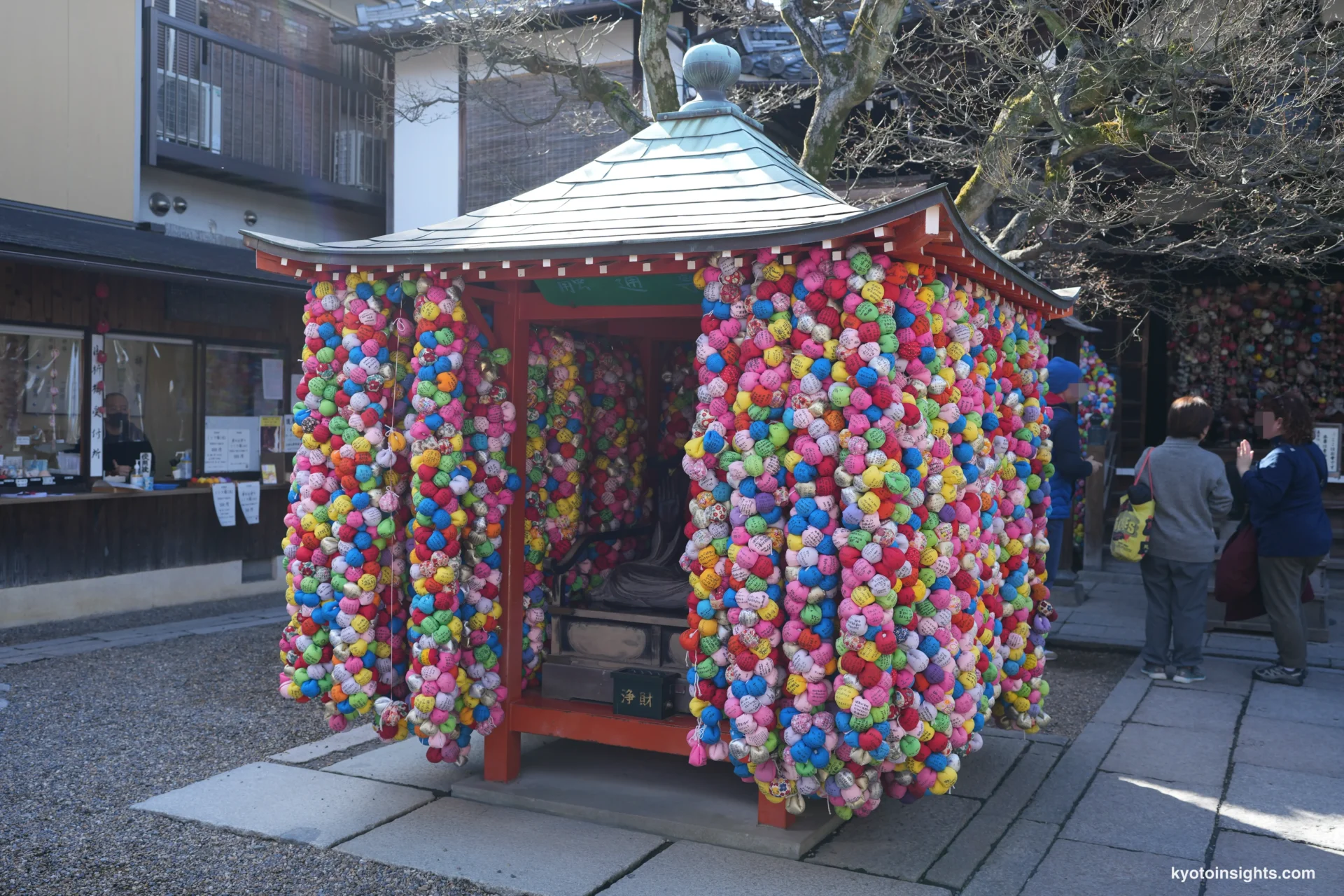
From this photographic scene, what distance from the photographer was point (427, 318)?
15.0ft

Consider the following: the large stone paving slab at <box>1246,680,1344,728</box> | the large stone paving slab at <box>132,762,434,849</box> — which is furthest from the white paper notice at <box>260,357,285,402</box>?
the large stone paving slab at <box>1246,680,1344,728</box>

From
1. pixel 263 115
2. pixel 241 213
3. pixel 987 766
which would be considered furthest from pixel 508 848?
pixel 263 115

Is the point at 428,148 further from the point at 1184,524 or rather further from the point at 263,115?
the point at 1184,524

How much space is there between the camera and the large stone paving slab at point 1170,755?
5297mm

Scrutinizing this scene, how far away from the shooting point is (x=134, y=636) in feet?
28.7

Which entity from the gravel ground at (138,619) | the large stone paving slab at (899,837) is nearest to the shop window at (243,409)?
the gravel ground at (138,619)

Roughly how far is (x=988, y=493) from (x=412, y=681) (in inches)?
103

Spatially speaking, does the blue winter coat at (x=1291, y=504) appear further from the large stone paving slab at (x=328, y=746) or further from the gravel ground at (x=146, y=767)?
the large stone paving slab at (x=328, y=746)

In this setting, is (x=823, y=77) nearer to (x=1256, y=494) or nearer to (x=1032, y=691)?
(x=1256, y=494)

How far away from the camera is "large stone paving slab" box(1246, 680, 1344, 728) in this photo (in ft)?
20.6

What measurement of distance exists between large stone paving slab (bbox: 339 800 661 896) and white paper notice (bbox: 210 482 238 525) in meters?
6.56

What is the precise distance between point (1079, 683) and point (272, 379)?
8.25m

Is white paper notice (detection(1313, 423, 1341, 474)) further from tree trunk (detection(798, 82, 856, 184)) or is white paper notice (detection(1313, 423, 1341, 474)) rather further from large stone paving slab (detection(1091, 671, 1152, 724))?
tree trunk (detection(798, 82, 856, 184))

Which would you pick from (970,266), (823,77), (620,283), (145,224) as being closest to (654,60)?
(823,77)
